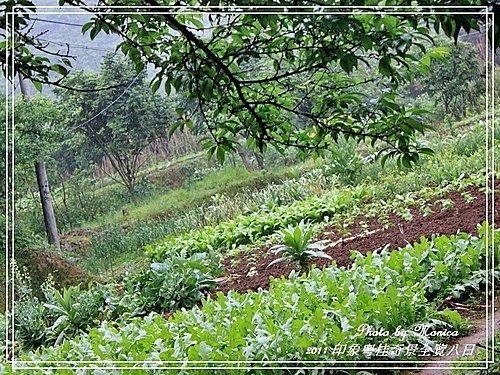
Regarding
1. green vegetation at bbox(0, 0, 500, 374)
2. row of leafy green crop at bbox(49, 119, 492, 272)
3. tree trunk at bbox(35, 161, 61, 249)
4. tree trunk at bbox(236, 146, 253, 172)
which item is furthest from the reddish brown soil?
tree trunk at bbox(35, 161, 61, 249)

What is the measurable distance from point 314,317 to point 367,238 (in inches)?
13.4

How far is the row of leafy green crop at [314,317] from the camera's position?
1355mm

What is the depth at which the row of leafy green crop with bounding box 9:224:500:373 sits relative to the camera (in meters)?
1.36

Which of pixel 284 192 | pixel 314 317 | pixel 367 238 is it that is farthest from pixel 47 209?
pixel 367 238

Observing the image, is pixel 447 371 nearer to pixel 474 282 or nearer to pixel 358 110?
pixel 474 282

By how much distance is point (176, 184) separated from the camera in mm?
1474

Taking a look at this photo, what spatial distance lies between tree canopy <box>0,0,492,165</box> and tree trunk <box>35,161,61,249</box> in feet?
0.82

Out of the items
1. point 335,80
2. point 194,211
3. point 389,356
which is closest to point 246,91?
point 335,80

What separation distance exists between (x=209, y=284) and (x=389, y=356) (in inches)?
22.3

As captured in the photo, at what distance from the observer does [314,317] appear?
1420 millimetres

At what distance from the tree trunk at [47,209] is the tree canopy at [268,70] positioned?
0.82 ft

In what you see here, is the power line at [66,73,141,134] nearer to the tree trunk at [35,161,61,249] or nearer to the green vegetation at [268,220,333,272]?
the tree trunk at [35,161,61,249]

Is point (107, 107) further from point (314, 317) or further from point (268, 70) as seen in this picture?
point (314, 317)

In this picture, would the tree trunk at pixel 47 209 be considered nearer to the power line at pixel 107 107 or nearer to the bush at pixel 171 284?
the power line at pixel 107 107
